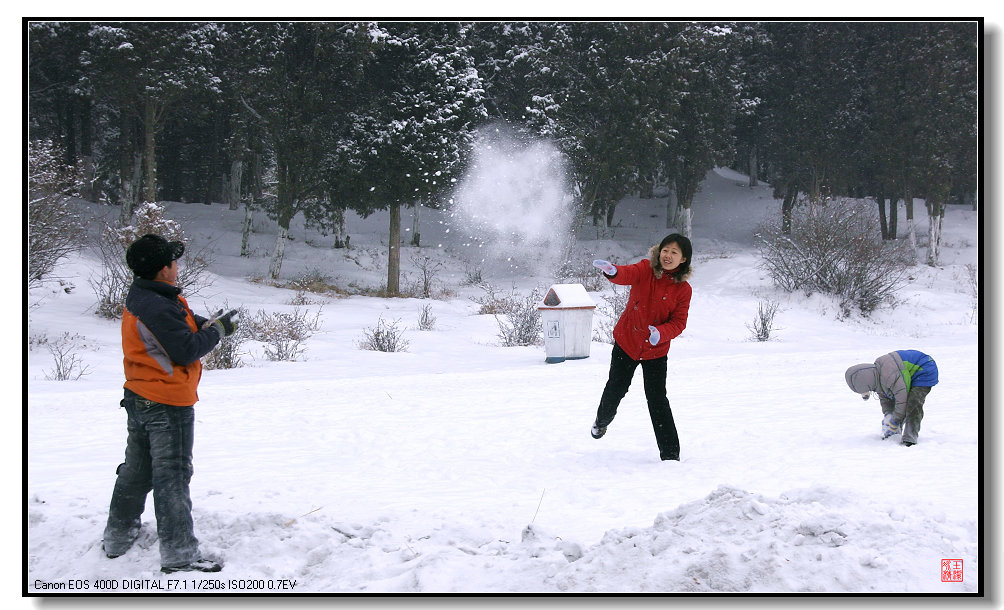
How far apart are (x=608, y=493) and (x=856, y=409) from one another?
343 centimetres

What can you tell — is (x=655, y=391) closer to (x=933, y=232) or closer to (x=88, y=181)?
(x=933, y=232)

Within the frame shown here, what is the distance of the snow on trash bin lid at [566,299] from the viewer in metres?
10.8

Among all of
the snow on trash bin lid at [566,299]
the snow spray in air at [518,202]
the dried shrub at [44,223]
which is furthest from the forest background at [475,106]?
the snow on trash bin lid at [566,299]

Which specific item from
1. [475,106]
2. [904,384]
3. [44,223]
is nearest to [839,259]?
[475,106]

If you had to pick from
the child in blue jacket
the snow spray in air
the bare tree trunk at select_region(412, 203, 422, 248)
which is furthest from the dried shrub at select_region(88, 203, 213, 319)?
the bare tree trunk at select_region(412, 203, 422, 248)

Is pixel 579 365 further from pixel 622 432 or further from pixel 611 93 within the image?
pixel 611 93

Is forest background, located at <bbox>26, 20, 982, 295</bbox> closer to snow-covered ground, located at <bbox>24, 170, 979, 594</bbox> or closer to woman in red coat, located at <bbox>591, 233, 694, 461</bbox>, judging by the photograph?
snow-covered ground, located at <bbox>24, 170, 979, 594</bbox>

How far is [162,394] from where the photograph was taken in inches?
133

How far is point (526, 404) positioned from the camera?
7645 millimetres

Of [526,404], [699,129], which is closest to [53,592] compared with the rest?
[526,404]

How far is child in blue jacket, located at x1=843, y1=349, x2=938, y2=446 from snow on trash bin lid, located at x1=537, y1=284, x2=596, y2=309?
17.8 ft

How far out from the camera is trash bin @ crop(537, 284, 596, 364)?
35.3 ft

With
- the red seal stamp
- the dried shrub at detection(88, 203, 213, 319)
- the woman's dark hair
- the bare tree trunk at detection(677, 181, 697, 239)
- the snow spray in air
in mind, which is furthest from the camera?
the bare tree trunk at detection(677, 181, 697, 239)

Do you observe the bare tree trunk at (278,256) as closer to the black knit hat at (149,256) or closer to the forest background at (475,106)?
the forest background at (475,106)
